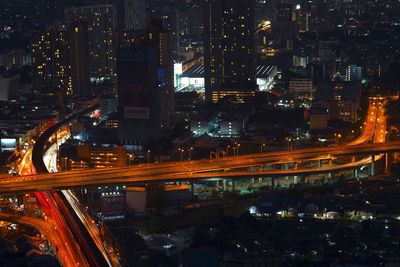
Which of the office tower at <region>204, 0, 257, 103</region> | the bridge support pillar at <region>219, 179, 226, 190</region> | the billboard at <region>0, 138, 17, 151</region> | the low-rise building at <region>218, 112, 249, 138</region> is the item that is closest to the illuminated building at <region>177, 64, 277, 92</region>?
the office tower at <region>204, 0, 257, 103</region>

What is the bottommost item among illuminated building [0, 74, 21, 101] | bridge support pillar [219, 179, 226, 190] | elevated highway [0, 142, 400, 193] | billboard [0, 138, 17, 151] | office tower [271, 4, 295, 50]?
bridge support pillar [219, 179, 226, 190]

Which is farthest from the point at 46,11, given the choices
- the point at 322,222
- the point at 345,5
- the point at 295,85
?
the point at 322,222

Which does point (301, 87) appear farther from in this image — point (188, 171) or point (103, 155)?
point (188, 171)

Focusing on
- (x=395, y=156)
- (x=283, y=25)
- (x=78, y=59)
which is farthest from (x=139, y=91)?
(x=283, y=25)

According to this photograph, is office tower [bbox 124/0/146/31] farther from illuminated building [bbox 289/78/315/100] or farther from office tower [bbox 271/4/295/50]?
office tower [bbox 271/4/295/50]

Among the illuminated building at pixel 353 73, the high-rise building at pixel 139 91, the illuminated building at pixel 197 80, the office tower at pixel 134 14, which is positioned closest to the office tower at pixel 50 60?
the office tower at pixel 134 14

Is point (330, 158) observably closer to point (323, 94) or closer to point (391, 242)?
point (391, 242)
